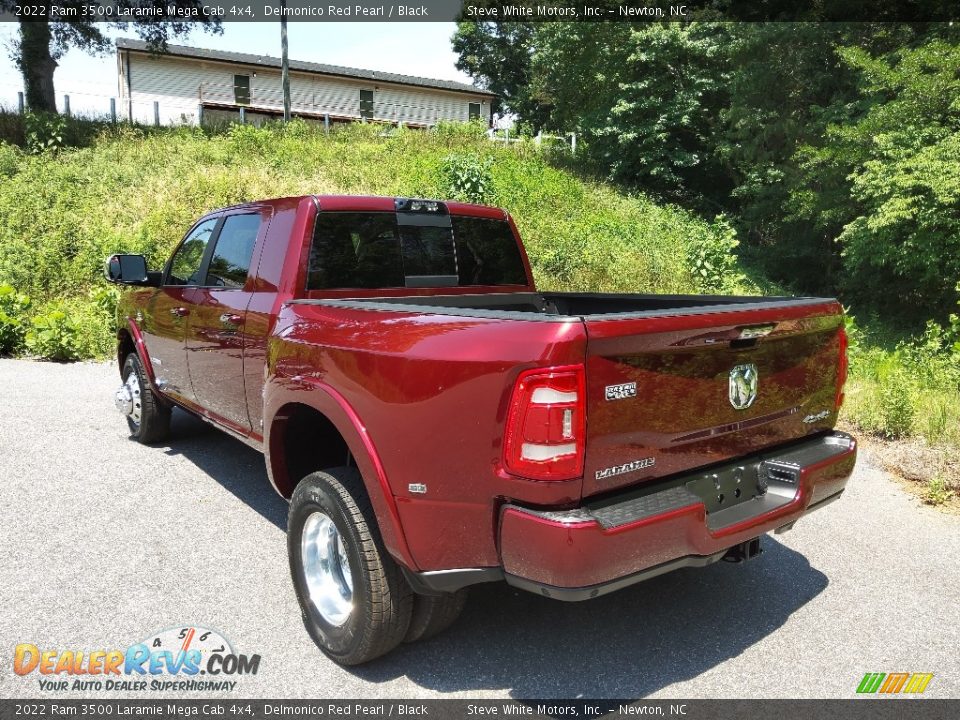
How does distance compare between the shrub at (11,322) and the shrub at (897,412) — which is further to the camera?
the shrub at (11,322)

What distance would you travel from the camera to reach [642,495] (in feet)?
7.95

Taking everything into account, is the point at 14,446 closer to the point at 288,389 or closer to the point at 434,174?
the point at 288,389

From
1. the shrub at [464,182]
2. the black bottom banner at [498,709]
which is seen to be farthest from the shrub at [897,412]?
the shrub at [464,182]

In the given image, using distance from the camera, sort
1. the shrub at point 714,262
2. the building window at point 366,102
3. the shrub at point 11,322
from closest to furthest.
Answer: the shrub at point 11,322 < the shrub at point 714,262 < the building window at point 366,102

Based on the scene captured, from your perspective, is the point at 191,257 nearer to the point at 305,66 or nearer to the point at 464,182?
the point at 464,182

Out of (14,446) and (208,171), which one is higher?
(208,171)

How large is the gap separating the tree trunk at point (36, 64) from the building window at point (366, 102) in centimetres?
2000

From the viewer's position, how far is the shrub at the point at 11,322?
10.4 m

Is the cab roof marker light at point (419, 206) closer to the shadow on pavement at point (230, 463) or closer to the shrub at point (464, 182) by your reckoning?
the shadow on pavement at point (230, 463)

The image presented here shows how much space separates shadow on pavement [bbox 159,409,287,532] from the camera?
15.5 feet

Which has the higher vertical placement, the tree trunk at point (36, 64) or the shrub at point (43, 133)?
the tree trunk at point (36, 64)

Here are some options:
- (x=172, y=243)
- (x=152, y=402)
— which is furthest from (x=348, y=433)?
(x=172, y=243)

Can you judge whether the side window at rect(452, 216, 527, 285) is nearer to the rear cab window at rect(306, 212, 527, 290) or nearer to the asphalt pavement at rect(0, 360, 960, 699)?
the rear cab window at rect(306, 212, 527, 290)

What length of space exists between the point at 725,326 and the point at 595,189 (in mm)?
23763
